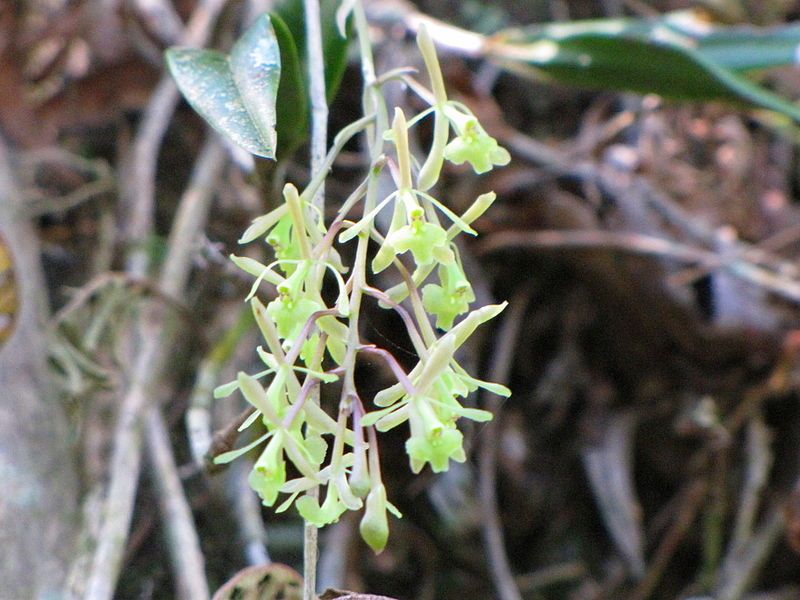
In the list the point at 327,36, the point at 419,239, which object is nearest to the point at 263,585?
the point at 419,239

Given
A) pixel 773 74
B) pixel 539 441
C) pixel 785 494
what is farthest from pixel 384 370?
pixel 773 74

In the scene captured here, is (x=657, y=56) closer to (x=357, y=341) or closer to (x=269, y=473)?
(x=357, y=341)

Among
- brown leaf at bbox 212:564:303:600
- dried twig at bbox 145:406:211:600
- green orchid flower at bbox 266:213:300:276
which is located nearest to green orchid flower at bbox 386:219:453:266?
green orchid flower at bbox 266:213:300:276

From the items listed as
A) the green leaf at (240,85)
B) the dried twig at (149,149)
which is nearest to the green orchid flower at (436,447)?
the green leaf at (240,85)

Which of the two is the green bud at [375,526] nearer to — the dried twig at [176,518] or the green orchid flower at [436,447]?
the green orchid flower at [436,447]

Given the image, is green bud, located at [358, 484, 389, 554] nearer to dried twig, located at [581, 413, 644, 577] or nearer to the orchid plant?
the orchid plant

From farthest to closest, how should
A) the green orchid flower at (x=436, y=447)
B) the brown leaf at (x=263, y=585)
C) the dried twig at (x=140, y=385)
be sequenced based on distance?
the dried twig at (x=140, y=385) → the brown leaf at (x=263, y=585) → the green orchid flower at (x=436, y=447)
